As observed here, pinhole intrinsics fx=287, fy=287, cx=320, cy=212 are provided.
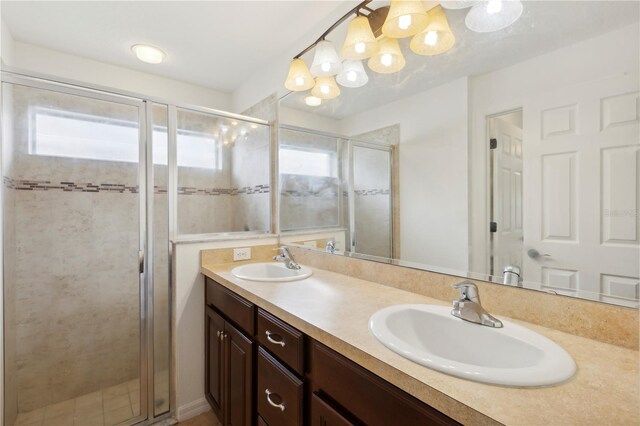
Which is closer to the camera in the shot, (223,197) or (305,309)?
(305,309)


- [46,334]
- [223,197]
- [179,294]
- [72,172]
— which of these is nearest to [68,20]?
[72,172]

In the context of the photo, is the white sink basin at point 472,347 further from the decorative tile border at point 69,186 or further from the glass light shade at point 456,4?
the decorative tile border at point 69,186

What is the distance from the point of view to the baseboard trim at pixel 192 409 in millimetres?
1701

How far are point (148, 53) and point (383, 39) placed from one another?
1732mm

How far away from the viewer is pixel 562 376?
22.0 inches

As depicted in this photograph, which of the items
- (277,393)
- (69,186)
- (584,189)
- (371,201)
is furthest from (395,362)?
(69,186)

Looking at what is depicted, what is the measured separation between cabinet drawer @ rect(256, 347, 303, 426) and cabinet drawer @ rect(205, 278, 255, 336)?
139 millimetres

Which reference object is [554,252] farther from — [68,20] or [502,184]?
[68,20]

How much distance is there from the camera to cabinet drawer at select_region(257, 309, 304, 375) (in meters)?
0.92

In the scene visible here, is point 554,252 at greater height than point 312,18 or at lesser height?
lesser

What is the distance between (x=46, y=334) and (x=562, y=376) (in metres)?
2.54

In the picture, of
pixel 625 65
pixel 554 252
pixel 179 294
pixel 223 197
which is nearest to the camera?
pixel 625 65

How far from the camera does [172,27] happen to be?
183cm

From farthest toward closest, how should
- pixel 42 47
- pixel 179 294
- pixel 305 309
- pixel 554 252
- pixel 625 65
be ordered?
pixel 42 47 → pixel 179 294 → pixel 305 309 → pixel 554 252 → pixel 625 65
